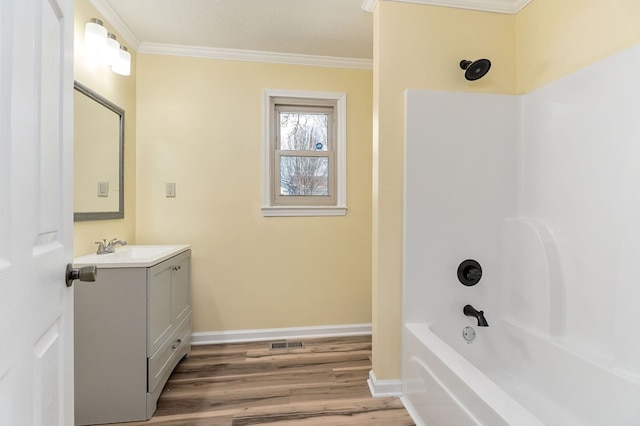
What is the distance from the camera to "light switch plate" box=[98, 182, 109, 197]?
1.83 metres

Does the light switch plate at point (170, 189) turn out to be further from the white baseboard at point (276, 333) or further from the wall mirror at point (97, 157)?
the white baseboard at point (276, 333)

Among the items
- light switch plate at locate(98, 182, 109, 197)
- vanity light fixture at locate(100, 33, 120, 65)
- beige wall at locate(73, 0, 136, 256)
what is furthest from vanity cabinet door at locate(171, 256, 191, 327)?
vanity light fixture at locate(100, 33, 120, 65)

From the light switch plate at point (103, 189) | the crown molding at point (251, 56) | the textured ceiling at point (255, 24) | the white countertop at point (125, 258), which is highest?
the textured ceiling at point (255, 24)

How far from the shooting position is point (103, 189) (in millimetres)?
1862

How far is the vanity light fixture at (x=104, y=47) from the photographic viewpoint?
1.65 metres

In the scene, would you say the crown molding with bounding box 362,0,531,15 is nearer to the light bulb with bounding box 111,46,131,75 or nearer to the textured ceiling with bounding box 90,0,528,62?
the textured ceiling with bounding box 90,0,528,62

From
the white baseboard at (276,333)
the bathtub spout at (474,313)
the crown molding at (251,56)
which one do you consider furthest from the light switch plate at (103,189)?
the bathtub spout at (474,313)

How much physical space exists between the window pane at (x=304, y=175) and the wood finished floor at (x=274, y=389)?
131 cm

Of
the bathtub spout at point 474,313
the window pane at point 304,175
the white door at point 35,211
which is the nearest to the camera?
the white door at point 35,211

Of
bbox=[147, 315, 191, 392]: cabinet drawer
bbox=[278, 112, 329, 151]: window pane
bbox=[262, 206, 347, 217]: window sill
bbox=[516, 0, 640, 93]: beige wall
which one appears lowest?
bbox=[147, 315, 191, 392]: cabinet drawer

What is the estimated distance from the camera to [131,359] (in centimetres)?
147

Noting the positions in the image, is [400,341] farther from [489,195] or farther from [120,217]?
[120,217]

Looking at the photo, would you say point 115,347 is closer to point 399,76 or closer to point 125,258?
point 125,258

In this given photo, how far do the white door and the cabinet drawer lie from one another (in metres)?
0.77
